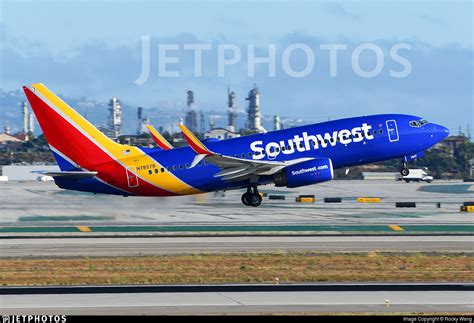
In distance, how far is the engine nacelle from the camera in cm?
5662

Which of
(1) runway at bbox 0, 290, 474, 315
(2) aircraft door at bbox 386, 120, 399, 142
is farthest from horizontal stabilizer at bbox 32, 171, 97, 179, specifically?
(1) runway at bbox 0, 290, 474, 315

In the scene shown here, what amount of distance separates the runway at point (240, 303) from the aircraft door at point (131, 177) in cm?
2676

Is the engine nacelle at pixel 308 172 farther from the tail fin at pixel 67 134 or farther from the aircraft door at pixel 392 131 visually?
the tail fin at pixel 67 134

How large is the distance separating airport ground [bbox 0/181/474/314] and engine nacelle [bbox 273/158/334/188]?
9.08 ft

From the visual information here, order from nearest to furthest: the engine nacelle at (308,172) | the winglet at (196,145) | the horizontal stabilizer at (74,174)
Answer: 1. the winglet at (196,145)
2. the horizontal stabilizer at (74,174)
3. the engine nacelle at (308,172)

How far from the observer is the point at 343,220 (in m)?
60.5

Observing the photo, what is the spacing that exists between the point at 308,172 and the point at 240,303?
29.1 metres

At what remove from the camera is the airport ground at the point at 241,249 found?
93.9 ft

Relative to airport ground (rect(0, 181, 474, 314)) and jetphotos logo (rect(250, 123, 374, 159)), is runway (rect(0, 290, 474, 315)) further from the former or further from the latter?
jetphotos logo (rect(250, 123, 374, 159))

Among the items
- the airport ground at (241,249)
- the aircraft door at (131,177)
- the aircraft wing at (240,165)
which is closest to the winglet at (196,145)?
the aircraft wing at (240,165)

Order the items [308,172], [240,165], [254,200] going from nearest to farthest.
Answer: [308,172] → [240,165] → [254,200]

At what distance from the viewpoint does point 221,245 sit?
45.3 m

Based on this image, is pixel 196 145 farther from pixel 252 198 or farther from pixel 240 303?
pixel 240 303

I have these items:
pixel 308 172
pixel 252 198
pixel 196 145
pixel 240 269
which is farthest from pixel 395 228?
pixel 240 269
